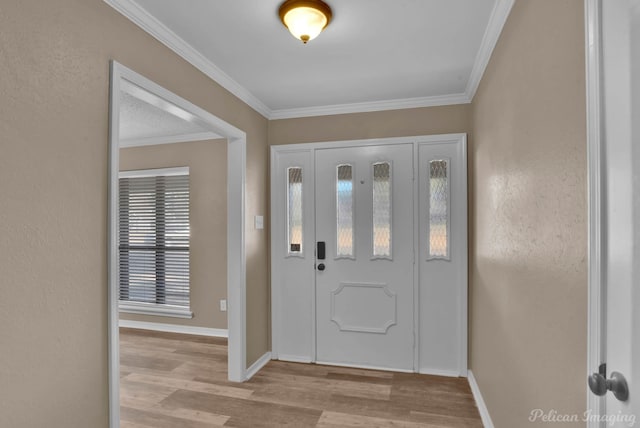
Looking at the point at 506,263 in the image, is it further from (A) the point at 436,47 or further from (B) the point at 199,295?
(B) the point at 199,295

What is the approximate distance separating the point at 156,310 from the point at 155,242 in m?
0.90

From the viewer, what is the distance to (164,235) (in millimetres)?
4562

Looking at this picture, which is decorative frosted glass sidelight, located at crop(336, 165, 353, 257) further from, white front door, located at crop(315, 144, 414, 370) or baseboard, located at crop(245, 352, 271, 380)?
baseboard, located at crop(245, 352, 271, 380)

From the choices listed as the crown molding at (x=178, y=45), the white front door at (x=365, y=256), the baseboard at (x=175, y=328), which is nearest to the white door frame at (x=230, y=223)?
the crown molding at (x=178, y=45)

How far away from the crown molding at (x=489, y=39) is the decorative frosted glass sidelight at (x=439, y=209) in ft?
2.38

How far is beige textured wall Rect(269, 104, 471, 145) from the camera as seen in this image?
323 cm

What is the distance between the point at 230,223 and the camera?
3.09 m

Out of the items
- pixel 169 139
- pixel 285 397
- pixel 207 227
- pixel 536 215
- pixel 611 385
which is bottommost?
pixel 285 397

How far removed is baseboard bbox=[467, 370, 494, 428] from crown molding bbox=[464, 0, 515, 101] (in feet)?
7.87

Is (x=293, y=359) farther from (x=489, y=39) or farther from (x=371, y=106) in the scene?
(x=489, y=39)

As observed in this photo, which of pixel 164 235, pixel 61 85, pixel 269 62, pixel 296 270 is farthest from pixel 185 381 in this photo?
pixel 269 62

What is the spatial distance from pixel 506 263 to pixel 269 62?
2.09 metres

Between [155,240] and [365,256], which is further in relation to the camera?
[155,240]

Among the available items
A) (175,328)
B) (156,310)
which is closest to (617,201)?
(175,328)
